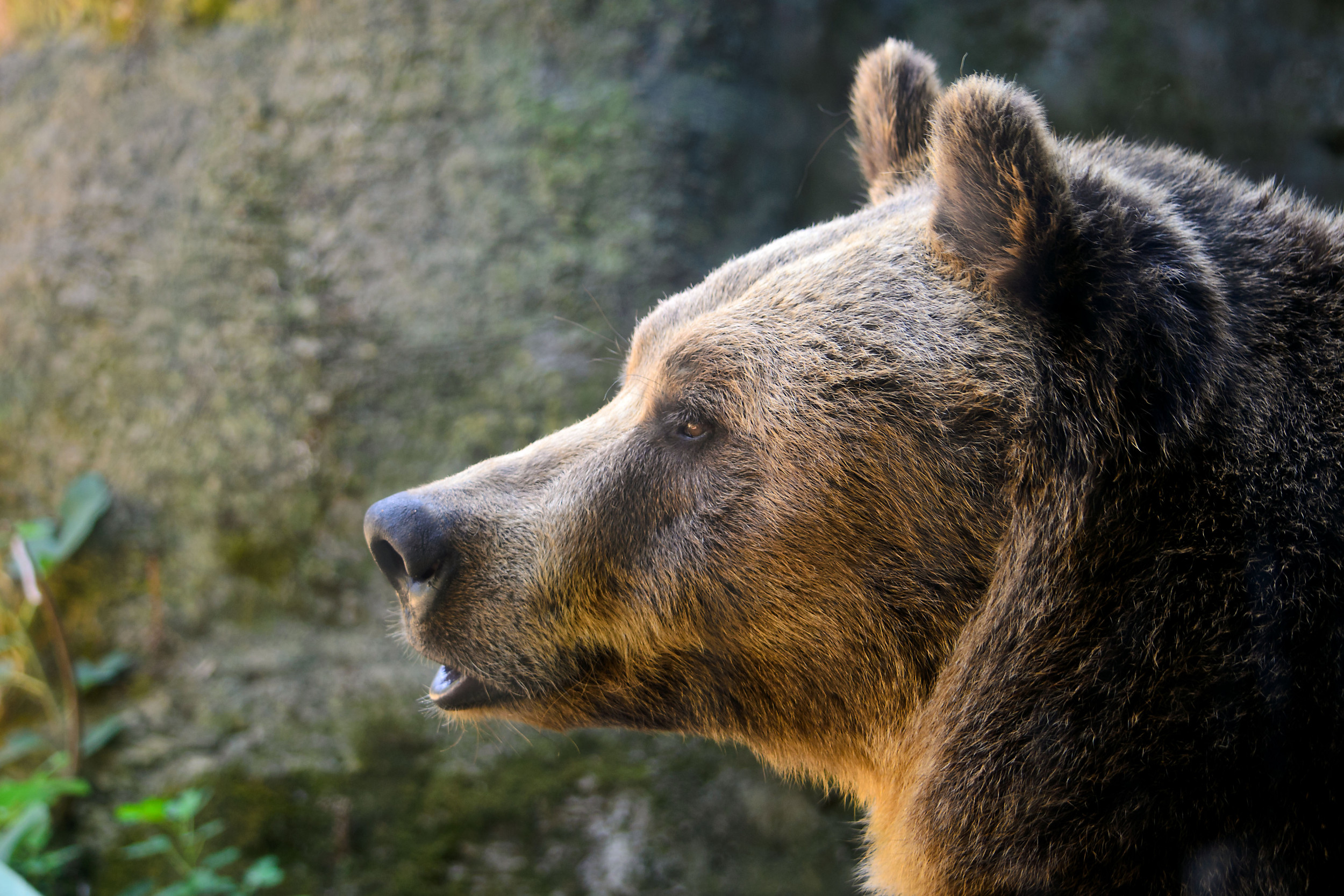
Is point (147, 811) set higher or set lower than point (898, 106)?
lower

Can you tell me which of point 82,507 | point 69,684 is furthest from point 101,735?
point 82,507

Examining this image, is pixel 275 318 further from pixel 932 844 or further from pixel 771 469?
pixel 932 844

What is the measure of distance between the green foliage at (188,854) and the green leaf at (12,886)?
600mm

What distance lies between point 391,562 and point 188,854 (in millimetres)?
2678

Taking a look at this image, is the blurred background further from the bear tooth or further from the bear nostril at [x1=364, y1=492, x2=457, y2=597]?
the bear nostril at [x1=364, y1=492, x2=457, y2=597]

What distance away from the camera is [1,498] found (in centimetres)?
445

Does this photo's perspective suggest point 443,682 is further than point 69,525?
No

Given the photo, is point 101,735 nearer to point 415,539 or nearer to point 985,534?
point 415,539

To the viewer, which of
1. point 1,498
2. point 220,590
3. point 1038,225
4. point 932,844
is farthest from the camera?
point 1,498

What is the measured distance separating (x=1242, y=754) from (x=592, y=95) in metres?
3.44

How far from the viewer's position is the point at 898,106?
2.39m

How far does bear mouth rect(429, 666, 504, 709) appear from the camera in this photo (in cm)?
199

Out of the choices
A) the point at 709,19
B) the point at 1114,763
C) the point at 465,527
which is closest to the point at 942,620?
the point at 1114,763

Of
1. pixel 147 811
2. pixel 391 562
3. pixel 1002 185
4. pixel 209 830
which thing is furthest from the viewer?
pixel 209 830
